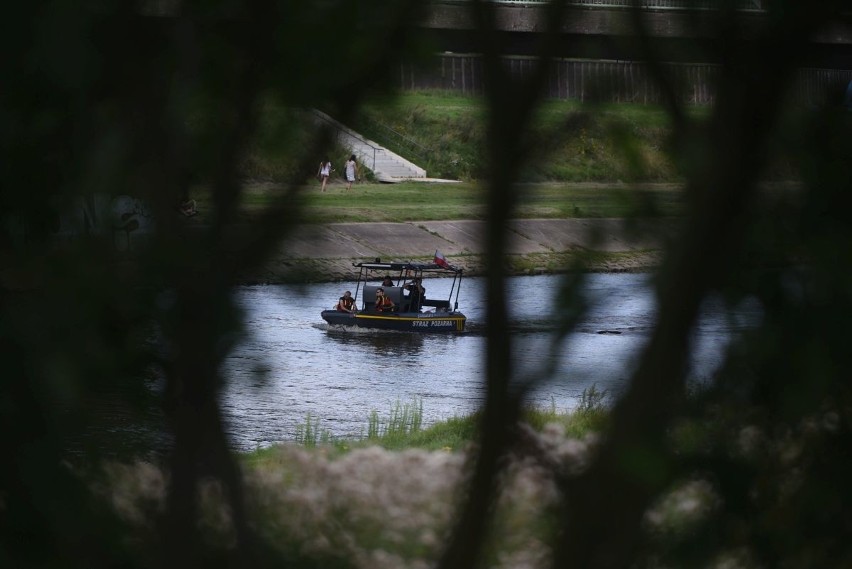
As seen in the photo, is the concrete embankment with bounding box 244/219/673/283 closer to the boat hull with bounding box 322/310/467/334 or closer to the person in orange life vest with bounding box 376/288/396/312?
the boat hull with bounding box 322/310/467/334

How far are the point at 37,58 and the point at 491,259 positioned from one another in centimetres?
66

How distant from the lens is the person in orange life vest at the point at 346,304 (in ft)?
67.0

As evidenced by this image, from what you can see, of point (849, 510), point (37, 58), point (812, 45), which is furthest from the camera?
point (849, 510)

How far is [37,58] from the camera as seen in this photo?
1564 mm

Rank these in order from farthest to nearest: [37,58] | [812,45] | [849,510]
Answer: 1. [849,510]
2. [37,58]
3. [812,45]

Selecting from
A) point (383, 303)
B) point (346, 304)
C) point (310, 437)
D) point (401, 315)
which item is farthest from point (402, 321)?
point (310, 437)

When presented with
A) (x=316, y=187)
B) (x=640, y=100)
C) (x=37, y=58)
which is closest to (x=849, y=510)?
(x=640, y=100)

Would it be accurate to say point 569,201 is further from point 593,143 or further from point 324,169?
point 324,169

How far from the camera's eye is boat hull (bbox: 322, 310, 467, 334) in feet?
67.5

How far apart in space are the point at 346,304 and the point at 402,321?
3.39 ft

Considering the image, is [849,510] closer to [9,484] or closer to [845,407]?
[845,407]

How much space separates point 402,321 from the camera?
20.9m

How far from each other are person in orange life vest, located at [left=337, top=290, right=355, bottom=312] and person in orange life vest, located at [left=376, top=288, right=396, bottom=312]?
55cm

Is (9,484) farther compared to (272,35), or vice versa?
(9,484)
